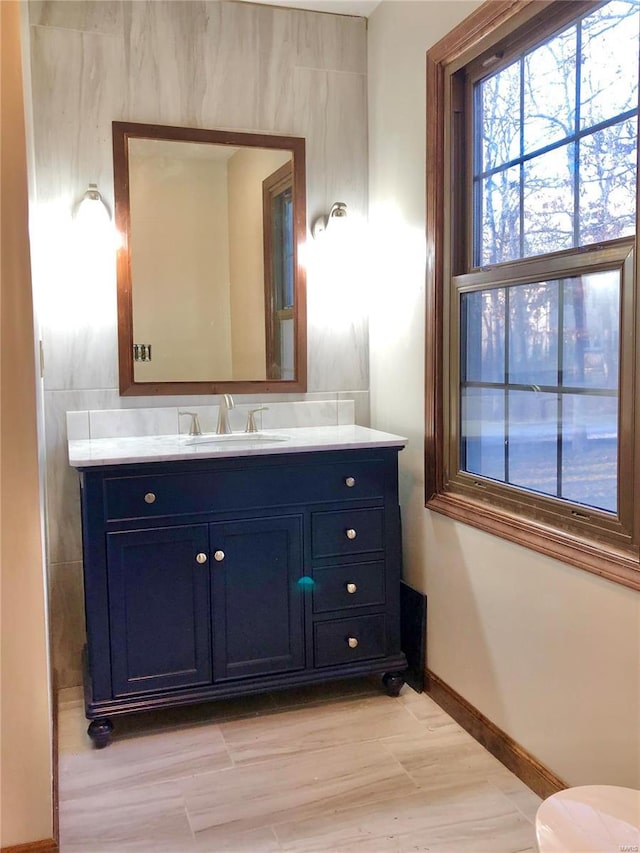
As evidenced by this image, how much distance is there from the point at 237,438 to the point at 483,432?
903mm

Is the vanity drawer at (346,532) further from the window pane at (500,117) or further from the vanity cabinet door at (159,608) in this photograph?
the window pane at (500,117)

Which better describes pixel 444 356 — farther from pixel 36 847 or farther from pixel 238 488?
pixel 36 847

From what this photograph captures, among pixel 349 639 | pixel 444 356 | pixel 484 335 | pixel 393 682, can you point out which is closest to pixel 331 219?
pixel 444 356

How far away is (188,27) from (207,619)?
208 cm

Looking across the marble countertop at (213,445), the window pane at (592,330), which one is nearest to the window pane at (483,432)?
the marble countertop at (213,445)

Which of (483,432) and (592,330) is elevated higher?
(592,330)

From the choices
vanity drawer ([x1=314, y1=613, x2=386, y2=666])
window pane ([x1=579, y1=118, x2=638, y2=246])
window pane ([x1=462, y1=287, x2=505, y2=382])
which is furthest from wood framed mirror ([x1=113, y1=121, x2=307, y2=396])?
window pane ([x1=579, y1=118, x2=638, y2=246])

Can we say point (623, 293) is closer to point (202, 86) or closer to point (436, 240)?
point (436, 240)

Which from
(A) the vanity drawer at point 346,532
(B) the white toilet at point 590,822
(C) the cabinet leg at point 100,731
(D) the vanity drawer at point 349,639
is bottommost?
(C) the cabinet leg at point 100,731

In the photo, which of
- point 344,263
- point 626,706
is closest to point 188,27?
point 344,263

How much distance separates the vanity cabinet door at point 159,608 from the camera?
7.54ft

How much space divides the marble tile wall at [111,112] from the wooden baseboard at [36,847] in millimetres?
984

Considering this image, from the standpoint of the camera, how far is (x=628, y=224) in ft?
5.62

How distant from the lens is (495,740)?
2.21 m
